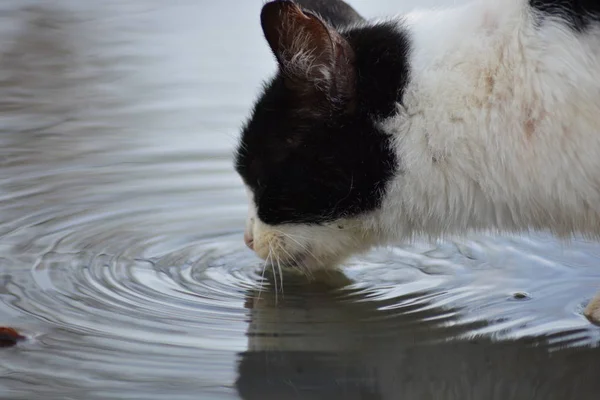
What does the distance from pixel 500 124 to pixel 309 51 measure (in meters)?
0.47

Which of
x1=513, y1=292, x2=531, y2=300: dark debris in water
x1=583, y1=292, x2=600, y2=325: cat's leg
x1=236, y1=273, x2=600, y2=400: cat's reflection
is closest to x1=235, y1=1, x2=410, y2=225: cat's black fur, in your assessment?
x1=236, y1=273, x2=600, y2=400: cat's reflection

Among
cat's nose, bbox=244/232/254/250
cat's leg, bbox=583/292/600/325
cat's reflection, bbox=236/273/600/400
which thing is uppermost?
cat's nose, bbox=244/232/254/250

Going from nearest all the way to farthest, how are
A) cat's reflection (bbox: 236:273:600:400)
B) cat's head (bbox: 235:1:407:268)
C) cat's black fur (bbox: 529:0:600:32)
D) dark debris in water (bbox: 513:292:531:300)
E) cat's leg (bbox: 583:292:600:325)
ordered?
1. cat's reflection (bbox: 236:273:600:400)
2. cat's black fur (bbox: 529:0:600:32)
3. cat's head (bbox: 235:1:407:268)
4. cat's leg (bbox: 583:292:600:325)
5. dark debris in water (bbox: 513:292:531:300)

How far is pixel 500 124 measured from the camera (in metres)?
2.51

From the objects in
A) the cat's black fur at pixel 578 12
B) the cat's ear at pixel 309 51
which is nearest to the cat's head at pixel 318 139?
the cat's ear at pixel 309 51

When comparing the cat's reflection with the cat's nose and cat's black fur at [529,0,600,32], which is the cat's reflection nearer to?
the cat's nose

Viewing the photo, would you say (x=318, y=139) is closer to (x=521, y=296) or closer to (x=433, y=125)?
(x=433, y=125)

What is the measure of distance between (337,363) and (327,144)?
21.3 inches

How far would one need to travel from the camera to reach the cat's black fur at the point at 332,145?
2613 millimetres

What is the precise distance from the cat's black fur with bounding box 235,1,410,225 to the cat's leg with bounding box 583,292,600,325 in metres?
0.59

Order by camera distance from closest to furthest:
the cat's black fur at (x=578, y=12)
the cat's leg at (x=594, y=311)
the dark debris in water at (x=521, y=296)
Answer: the cat's black fur at (x=578, y=12), the cat's leg at (x=594, y=311), the dark debris in water at (x=521, y=296)

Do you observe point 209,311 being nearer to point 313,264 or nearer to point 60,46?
point 313,264

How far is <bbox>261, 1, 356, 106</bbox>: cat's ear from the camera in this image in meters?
2.51

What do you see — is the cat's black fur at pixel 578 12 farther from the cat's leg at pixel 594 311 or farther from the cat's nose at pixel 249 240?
the cat's nose at pixel 249 240
